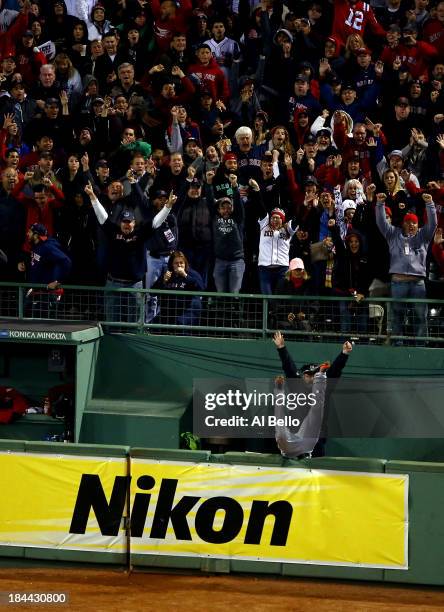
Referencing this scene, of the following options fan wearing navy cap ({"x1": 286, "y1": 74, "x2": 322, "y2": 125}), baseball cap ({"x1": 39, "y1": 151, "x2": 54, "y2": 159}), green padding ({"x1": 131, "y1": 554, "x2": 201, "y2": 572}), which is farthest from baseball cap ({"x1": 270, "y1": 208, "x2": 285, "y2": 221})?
green padding ({"x1": 131, "y1": 554, "x2": 201, "y2": 572})

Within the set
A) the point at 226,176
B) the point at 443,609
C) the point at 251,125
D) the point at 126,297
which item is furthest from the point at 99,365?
the point at 443,609

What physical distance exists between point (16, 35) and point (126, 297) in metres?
6.40

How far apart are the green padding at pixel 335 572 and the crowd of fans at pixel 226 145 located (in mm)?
4347

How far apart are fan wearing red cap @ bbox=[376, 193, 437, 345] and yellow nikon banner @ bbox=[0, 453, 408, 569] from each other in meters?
3.71

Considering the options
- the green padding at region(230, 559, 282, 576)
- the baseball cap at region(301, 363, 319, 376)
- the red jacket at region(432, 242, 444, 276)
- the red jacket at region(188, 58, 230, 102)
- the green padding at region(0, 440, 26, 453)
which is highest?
the red jacket at region(188, 58, 230, 102)

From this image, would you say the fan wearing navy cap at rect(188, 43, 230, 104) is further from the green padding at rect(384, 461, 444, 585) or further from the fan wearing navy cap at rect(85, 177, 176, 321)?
the green padding at rect(384, 461, 444, 585)

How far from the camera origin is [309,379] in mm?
17312

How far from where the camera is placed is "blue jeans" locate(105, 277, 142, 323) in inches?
731

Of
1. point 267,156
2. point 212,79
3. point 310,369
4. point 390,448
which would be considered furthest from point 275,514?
point 212,79

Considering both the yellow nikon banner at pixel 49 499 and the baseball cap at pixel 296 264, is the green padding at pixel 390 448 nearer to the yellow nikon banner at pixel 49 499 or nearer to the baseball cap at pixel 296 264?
the baseball cap at pixel 296 264

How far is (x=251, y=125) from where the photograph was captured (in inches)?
821

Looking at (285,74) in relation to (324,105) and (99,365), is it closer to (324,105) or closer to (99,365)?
(324,105)

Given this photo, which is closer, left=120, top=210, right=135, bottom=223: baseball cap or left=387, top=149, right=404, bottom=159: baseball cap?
left=120, top=210, right=135, bottom=223: baseball cap

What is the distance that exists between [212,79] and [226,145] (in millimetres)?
2118
